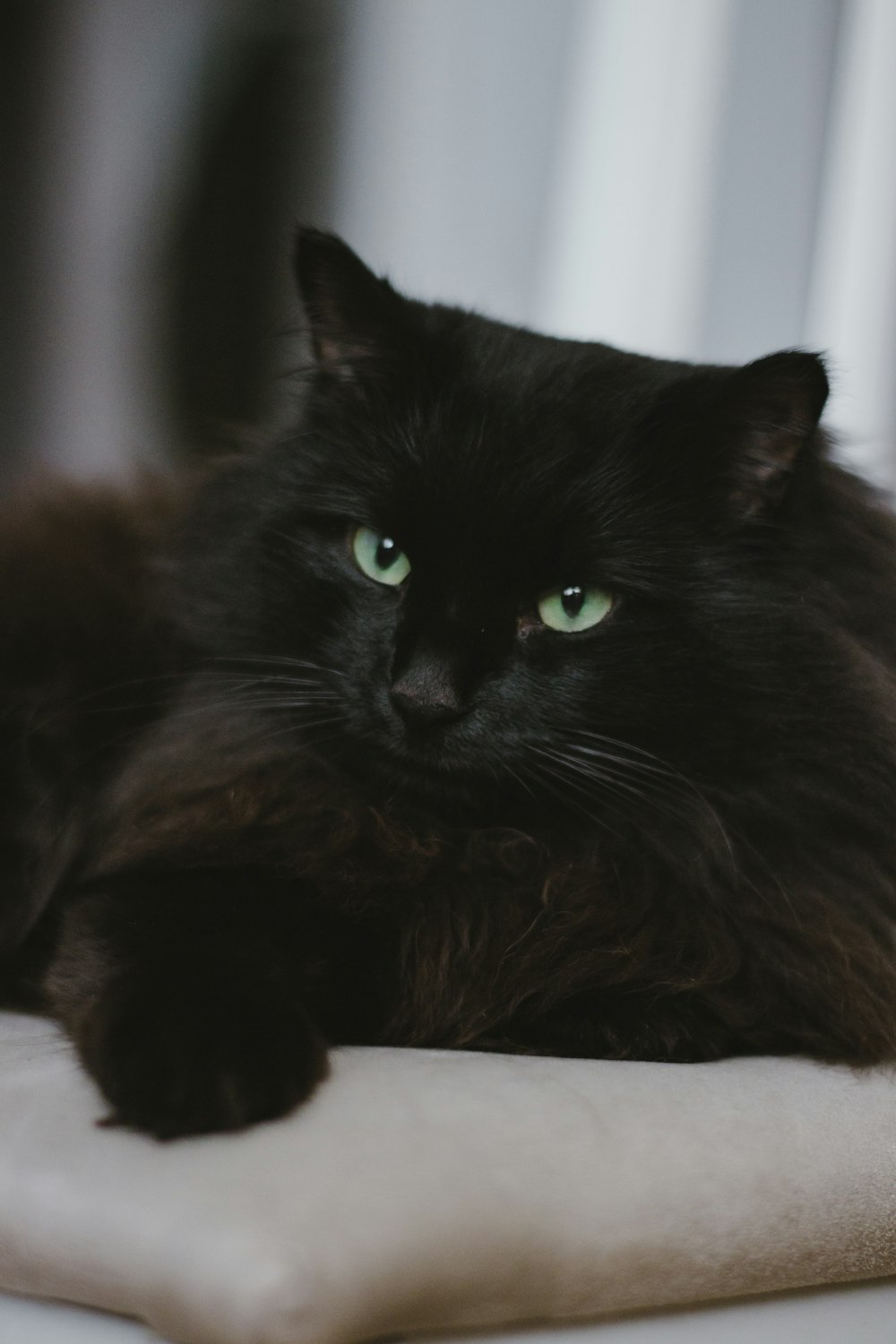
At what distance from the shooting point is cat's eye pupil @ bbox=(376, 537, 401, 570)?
1125 millimetres

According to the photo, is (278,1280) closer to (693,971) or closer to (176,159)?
(693,971)

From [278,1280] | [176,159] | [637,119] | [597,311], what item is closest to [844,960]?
[278,1280]

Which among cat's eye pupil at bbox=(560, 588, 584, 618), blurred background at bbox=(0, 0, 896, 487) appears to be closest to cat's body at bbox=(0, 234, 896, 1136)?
cat's eye pupil at bbox=(560, 588, 584, 618)

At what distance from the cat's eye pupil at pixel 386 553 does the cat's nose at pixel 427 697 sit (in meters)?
0.14

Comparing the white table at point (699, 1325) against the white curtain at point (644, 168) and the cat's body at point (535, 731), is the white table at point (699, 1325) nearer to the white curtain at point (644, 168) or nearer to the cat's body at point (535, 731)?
the cat's body at point (535, 731)

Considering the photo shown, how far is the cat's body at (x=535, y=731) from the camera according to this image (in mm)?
1050

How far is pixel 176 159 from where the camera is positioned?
103 inches

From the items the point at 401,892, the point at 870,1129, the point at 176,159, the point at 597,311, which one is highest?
the point at 176,159

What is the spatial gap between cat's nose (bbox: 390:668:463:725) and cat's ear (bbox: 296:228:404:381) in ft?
1.21

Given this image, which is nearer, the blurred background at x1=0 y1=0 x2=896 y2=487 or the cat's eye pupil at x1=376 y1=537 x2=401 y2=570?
the cat's eye pupil at x1=376 y1=537 x2=401 y2=570

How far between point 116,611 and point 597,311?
5.23ft

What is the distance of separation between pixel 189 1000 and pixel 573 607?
0.49 meters

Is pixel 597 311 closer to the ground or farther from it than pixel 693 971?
farther from it

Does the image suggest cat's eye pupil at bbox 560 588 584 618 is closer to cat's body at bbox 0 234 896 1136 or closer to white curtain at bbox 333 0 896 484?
cat's body at bbox 0 234 896 1136
